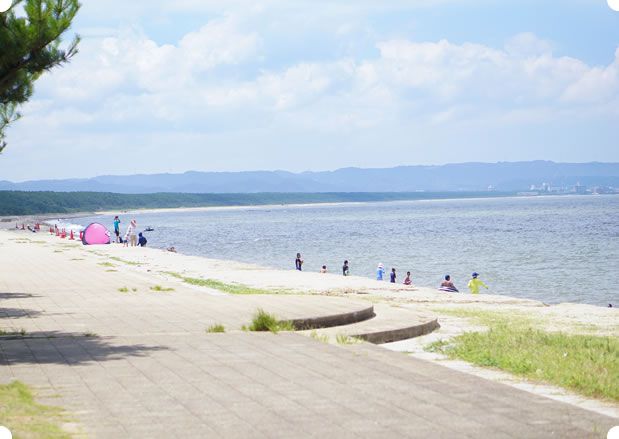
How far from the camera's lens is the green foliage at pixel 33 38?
33.8 ft

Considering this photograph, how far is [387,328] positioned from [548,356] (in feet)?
8.85

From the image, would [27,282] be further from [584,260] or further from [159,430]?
[584,260]

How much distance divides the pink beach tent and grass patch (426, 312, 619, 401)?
3631 cm

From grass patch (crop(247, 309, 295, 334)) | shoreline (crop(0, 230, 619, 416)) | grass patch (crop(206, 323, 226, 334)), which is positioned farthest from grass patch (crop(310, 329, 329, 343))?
grass patch (crop(206, 323, 226, 334))

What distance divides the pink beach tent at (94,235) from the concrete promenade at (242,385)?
3359cm

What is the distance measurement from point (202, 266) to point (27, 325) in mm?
20088

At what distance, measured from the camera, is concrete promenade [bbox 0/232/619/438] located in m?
6.54

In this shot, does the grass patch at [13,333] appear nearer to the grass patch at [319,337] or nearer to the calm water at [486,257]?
the grass patch at [319,337]

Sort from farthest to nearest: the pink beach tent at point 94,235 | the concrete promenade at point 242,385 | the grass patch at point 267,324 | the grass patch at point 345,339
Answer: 1. the pink beach tent at point 94,235
2. the grass patch at point 267,324
3. the grass patch at point 345,339
4. the concrete promenade at point 242,385

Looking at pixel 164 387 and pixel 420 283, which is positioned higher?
pixel 164 387

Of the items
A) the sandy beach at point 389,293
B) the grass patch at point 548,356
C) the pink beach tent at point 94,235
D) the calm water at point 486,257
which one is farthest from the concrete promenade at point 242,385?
the pink beach tent at point 94,235

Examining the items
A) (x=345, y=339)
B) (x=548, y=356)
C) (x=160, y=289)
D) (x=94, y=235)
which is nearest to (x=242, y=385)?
(x=345, y=339)

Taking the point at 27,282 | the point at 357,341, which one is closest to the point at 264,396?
the point at 357,341

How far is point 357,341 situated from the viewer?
Answer: 36.0ft
